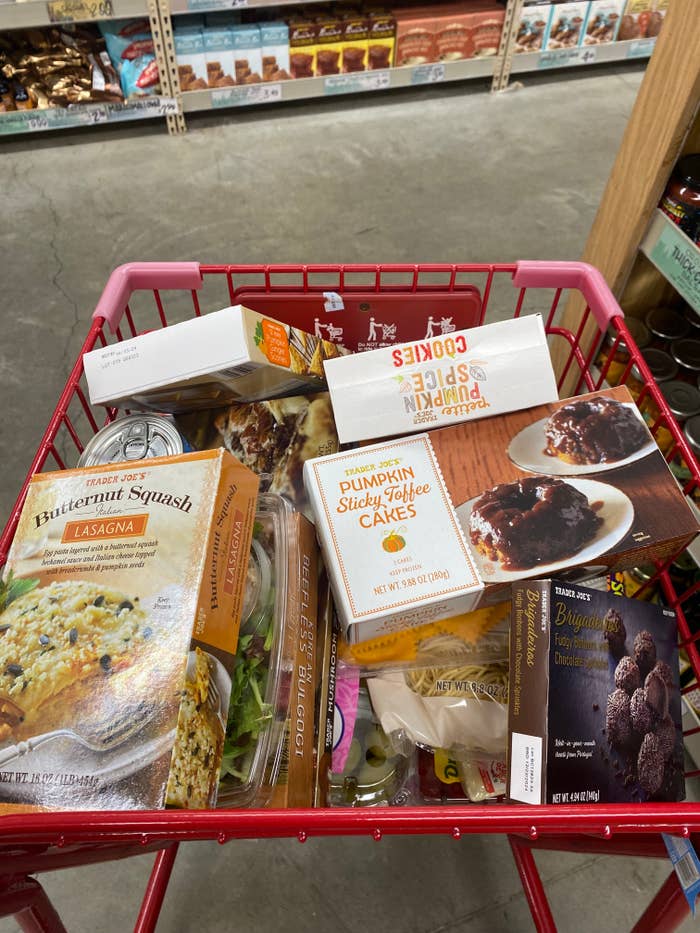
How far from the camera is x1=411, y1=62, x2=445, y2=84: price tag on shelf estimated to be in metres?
3.36

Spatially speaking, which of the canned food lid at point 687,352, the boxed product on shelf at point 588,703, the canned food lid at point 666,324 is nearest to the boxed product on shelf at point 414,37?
the canned food lid at point 666,324

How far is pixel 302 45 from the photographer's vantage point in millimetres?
3146

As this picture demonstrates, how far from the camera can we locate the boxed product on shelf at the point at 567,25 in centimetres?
337

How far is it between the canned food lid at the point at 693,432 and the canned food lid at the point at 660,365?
0.15 metres

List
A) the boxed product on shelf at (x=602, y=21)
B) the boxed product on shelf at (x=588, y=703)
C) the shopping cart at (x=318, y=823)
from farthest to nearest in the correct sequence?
the boxed product on shelf at (x=602, y=21) < the boxed product on shelf at (x=588, y=703) < the shopping cart at (x=318, y=823)

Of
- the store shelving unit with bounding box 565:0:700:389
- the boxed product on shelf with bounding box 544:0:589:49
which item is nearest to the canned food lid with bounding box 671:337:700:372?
the store shelving unit with bounding box 565:0:700:389

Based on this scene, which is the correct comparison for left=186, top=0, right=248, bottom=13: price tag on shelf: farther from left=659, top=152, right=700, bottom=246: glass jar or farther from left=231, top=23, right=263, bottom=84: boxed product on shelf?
left=659, top=152, right=700, bottom=246: glass jar

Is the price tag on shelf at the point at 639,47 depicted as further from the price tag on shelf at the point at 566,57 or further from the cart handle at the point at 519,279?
the cart handle at the point at 519,279

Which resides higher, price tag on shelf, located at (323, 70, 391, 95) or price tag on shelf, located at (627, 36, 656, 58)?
price tag on shelf, located at (627, 36, 656, 58)

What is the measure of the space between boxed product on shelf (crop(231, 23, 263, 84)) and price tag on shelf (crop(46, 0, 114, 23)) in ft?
1.83

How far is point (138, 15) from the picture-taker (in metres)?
2.80

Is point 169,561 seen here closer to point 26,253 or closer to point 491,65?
point 26,253

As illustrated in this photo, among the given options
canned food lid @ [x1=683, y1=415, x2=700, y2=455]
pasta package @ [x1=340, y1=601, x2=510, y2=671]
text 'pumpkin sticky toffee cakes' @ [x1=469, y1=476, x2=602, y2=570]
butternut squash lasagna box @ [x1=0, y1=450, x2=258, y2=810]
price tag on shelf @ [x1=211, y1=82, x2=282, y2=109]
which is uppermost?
butternut squash lasagna box @ [x1=0, y1=450, x2=258, y2=810]

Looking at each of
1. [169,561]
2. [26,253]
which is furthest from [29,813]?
[26,253]
